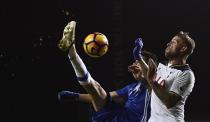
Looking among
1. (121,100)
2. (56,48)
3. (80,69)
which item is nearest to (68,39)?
(80,69)

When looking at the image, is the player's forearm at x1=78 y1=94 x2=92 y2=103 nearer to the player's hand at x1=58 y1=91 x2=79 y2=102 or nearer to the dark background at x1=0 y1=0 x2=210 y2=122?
the player's hand at x1=58 y1=91 x2=79 y2=102

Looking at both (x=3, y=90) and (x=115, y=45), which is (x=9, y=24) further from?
(x=115, y=45)

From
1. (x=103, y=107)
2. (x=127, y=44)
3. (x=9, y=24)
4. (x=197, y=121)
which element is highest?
(x=9, y=24)

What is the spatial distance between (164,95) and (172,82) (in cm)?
18

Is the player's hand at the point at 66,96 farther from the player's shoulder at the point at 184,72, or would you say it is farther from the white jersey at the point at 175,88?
the player's shoulder at the point at 184,72

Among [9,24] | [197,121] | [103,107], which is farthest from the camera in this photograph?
[9,24]

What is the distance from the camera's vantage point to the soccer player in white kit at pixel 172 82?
10.3 feet

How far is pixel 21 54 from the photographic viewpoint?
853 cm

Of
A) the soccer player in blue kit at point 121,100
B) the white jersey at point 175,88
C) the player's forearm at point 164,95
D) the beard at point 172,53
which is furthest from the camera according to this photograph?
the soccer player in blue kit at point 121,100

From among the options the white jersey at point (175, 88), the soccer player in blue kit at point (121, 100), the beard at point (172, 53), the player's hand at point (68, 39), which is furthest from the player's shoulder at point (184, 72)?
the player's hand at point (68, 39)

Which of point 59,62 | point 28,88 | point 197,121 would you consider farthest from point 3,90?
point 197,121

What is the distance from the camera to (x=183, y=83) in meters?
3.21

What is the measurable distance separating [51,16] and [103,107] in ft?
15.3

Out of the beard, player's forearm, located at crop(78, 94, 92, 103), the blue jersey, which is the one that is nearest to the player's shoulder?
the beard
